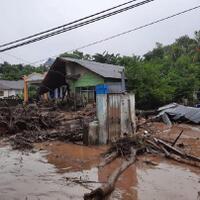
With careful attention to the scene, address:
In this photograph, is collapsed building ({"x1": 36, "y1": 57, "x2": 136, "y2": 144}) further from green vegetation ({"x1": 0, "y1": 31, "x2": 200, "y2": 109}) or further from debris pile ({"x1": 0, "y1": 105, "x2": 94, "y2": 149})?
green vegetation ({"x1": 0, "y1": 31, "x2": 200, "y2": 109})

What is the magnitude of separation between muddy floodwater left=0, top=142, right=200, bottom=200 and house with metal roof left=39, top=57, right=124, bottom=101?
56.1 feet

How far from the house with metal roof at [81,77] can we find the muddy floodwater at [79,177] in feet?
56.1

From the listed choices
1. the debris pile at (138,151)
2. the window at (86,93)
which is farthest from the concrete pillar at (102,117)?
the window at (86,93)

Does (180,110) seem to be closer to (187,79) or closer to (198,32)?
(187,79)

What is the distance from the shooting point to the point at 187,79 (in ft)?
99.1

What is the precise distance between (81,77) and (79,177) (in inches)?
879

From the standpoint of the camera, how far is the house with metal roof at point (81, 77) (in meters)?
28.3

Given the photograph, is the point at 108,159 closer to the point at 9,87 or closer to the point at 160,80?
the point at 160,80

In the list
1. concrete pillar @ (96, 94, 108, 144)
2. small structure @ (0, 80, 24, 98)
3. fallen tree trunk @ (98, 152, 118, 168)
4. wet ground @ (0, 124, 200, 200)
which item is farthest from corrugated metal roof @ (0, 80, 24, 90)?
fallen tree trunk @ (98, 152, 118, 168)

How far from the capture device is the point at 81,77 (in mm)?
30141

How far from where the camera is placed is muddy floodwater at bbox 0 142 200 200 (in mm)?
6875

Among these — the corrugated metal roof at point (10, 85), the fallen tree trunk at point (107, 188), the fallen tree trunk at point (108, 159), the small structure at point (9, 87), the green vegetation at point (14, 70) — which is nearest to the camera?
the fallen tree trunk at point (107, 188)

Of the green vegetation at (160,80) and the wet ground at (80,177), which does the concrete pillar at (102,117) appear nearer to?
the wet ground at (80,177)

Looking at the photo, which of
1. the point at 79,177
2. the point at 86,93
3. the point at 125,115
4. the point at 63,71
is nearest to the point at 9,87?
the point at 63,71
